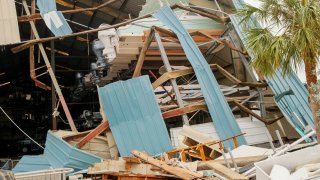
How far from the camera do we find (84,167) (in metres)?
10.7

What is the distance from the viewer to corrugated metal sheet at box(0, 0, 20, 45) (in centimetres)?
1274

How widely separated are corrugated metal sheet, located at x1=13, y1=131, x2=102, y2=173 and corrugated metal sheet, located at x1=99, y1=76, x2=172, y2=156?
1.18m

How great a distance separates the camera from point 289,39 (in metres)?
7.84

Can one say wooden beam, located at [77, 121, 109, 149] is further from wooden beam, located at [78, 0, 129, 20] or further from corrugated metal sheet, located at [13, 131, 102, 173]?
wooden beam, located at [78, 0, 129, 20]

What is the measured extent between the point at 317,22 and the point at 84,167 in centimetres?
791

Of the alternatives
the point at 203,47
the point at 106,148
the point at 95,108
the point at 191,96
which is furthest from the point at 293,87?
the point at 95,108

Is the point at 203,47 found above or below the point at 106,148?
above

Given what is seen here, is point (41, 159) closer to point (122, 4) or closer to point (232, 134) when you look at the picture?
point (232, 134)

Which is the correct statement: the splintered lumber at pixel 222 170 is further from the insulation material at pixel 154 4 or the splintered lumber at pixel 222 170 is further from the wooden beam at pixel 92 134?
the insulation material at pixel 154 4

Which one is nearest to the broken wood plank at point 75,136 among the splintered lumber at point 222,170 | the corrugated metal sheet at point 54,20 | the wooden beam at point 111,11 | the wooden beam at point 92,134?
the wooden beam at point 92,134

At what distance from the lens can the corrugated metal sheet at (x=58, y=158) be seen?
417 inches

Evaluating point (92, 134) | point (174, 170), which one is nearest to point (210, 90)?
point (92, 134)

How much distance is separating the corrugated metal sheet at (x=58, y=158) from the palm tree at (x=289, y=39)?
6112mm

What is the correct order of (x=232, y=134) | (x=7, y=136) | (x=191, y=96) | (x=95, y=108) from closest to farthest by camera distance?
1. (x=232, y=134)
2. (x=191, y=96)
3. (x=95, y=108)
4. (x=7, y=136)
